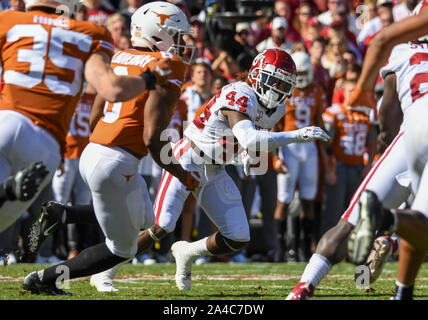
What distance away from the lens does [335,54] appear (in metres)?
11.0

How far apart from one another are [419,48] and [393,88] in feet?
1.15

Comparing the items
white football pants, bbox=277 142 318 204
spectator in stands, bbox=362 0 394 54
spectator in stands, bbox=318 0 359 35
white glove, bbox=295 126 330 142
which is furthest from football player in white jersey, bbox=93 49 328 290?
spectator in stands, bbox=318 0 359 35

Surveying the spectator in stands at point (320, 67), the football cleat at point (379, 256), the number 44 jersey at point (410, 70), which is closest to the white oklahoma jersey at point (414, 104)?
the number 44 jersey at point (410, 70)

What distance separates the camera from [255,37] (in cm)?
1136

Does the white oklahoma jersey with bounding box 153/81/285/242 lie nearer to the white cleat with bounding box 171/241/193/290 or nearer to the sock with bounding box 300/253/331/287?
the white cleat with bounding box 171/241/193/290

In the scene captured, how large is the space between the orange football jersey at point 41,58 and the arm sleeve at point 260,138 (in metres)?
1.19

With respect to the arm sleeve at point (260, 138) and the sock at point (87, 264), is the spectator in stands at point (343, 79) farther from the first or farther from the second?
the sock at point (87, 264)

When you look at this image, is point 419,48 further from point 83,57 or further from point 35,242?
point 35,242

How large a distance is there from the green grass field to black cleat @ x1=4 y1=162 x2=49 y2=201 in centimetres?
118

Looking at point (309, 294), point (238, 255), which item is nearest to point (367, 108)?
point (238, 255)

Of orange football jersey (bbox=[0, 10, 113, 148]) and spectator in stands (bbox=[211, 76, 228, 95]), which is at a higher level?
orange football jersey (bbox=[0, 10, 113, 148])

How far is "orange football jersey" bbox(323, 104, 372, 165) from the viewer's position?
9.51 m

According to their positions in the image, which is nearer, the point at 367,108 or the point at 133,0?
the point at 367,108

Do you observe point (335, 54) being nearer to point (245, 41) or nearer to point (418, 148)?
point (245, 41)
